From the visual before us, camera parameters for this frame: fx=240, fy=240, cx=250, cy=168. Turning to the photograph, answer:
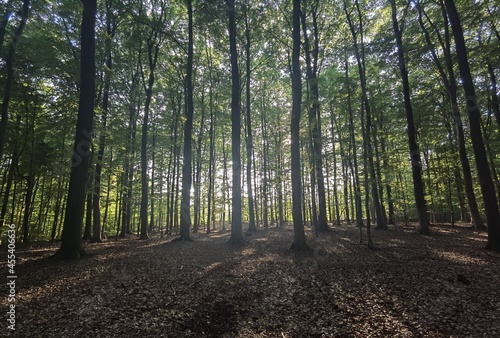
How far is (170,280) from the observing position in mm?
6723

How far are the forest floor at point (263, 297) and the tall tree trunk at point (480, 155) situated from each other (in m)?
1.01

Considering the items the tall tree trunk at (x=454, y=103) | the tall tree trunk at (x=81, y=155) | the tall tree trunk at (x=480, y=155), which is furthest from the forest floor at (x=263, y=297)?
the tall tree trunk at (x=454, y=103)

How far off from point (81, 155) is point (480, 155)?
15115 mm

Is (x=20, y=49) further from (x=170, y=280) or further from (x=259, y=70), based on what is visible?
(x=259, y=70)

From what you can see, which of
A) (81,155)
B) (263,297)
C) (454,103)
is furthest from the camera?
(454,103)

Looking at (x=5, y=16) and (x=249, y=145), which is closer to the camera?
(x=5, y=16)

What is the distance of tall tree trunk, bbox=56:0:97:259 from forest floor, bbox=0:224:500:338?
660 millimetres

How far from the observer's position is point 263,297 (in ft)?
18.7

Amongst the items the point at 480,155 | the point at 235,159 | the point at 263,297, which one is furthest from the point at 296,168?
the point at 480,155

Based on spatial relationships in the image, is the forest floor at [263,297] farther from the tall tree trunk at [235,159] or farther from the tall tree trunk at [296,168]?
the tall tree trunk at [235,159]

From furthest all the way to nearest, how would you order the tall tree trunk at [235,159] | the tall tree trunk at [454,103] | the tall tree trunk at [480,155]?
the tall tree trunk at [454,103] → the tall tree trunk at [235,159] → the tall tree trunk at [480,155]

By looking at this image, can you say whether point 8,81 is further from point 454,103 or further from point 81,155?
point 454,103

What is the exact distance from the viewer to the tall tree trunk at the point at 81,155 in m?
Result: 8.18

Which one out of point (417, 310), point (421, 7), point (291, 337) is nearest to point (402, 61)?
point (421, 7)
